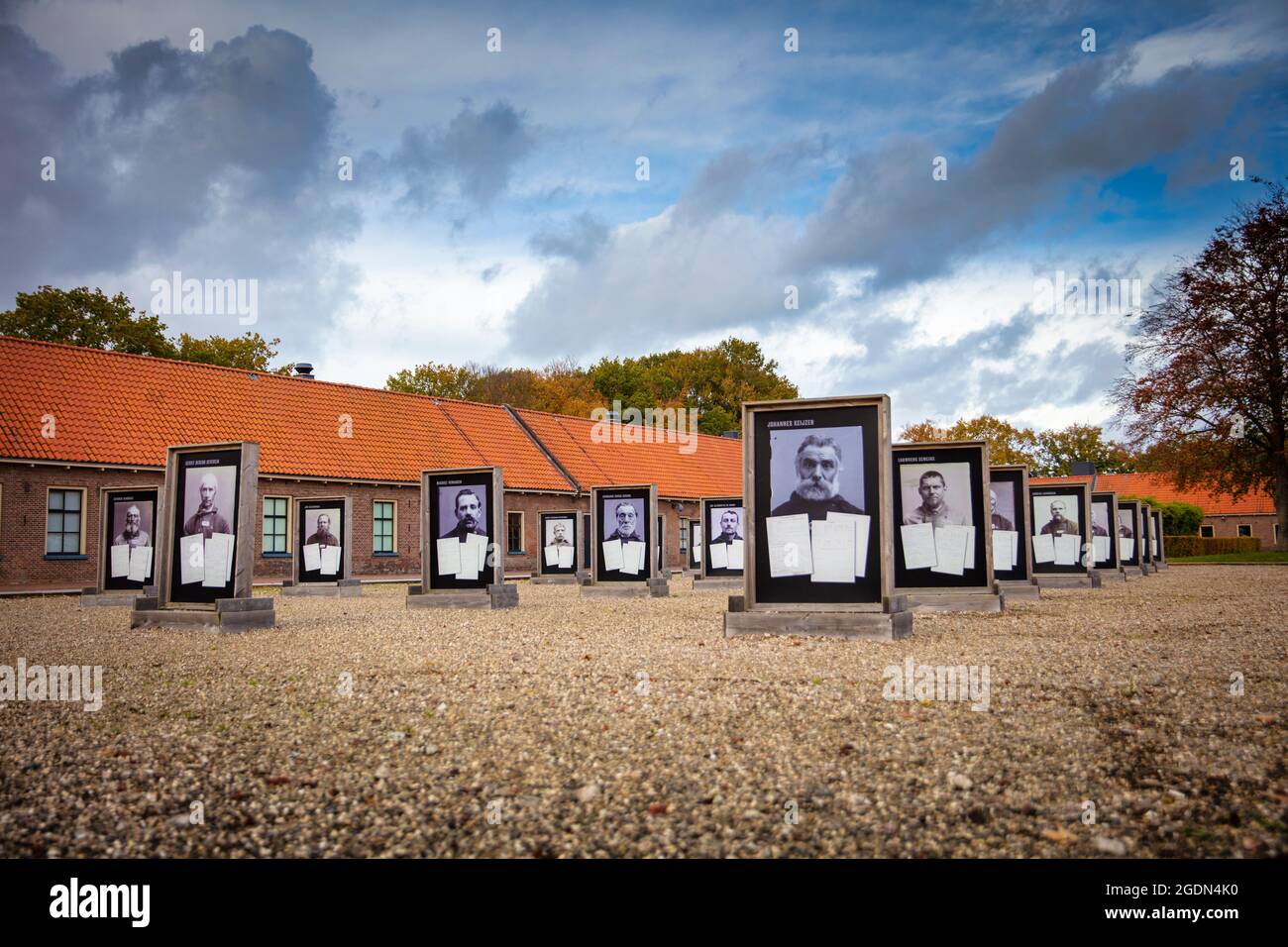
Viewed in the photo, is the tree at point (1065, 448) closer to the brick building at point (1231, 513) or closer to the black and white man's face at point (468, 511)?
the brick building at point (1231, 513)

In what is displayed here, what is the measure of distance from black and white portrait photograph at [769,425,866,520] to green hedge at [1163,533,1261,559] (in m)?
55.4

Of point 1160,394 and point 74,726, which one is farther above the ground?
point 1160,394

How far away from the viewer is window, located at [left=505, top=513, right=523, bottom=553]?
36.8m

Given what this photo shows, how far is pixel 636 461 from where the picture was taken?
44875 millimetres

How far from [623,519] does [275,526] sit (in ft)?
41.6

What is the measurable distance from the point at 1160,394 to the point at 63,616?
41786 millimetres

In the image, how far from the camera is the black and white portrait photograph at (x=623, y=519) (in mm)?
22906

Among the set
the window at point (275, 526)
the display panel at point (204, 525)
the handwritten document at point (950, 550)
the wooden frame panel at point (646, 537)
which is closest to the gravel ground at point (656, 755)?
the display panel at point (204, 525)

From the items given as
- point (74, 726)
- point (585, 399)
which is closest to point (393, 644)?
point (74, 726)

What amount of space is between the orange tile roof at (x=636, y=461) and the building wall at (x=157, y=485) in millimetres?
2787

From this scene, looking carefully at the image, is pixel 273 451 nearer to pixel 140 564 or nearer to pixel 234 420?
pixel 234 420

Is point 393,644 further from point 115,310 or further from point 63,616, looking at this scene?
point 115,310

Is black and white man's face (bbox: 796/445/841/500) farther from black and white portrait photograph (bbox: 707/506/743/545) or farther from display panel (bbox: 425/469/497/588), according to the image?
black and white portrait photograph (bbox: 707/506/743/545)
